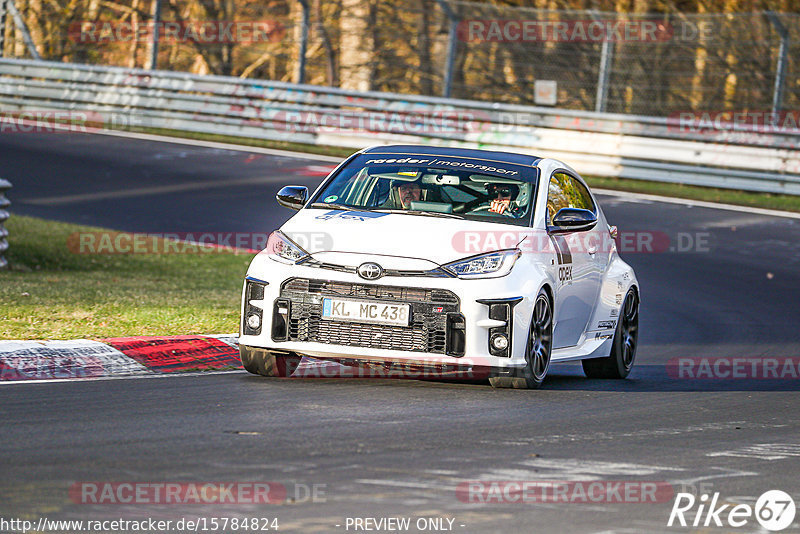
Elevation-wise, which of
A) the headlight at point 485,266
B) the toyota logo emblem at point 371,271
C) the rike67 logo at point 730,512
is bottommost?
the rike67 logo at point 730,512

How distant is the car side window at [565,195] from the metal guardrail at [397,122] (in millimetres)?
12903

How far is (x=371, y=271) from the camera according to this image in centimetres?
866

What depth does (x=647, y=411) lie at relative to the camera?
28.9 ft

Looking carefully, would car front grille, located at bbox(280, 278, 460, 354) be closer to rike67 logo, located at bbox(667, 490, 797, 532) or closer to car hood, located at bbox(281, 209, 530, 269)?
car hood, located at bbox(281, 209, 530, 269)

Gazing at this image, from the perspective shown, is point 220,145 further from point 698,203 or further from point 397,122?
point 698,203

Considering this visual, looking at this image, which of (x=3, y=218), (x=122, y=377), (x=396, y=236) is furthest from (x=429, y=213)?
(x=3, y=218)

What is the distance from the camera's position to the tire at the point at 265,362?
9.20m

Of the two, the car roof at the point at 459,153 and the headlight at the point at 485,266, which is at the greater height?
the car roof at the point at 459,153

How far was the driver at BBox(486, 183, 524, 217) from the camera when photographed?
9612mm

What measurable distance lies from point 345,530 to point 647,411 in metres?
3.89

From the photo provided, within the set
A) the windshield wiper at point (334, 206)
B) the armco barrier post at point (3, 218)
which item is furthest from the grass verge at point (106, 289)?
the windshield wiper at point (334, 206)

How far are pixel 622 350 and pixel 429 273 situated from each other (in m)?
2.68

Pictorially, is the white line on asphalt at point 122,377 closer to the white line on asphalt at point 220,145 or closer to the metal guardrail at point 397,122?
the metal guardrail at point 397,122

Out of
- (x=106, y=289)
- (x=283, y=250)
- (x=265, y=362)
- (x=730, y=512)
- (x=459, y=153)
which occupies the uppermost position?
(x=459, y=153)
